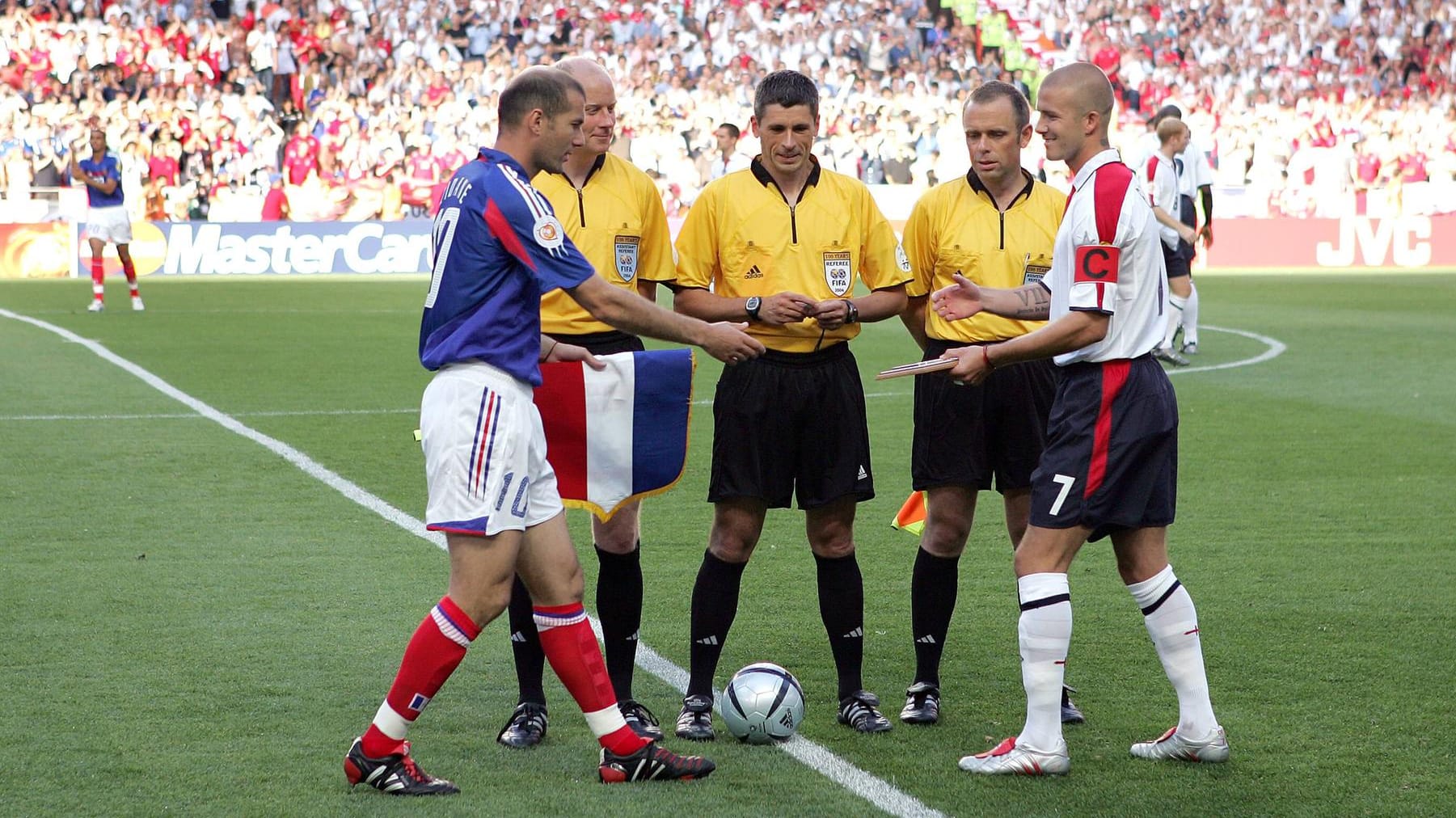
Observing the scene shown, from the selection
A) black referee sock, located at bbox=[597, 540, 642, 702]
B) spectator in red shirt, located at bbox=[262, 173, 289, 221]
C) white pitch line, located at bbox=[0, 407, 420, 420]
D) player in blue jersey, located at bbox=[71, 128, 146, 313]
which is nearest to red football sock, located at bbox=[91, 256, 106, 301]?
player in blue jersey, located at bbox=[71, 128, 146, 313]

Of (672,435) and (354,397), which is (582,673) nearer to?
(672,435)

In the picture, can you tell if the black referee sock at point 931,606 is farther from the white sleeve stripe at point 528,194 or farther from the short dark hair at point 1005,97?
the white sleeve stripe at point 528,194

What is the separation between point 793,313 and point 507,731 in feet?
4.72

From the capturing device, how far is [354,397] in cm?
1251

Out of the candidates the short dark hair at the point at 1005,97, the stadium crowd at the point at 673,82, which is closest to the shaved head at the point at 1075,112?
the short dark hair at the point at 1005,97

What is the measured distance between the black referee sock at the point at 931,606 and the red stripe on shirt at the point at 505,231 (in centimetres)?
172

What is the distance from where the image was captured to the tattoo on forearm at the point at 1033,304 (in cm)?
484

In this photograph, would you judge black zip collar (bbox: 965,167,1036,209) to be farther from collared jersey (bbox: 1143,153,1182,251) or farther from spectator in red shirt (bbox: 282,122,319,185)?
spectator in red shirt (bbox: 282,122,319,185)

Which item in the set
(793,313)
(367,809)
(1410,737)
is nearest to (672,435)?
(793,313)

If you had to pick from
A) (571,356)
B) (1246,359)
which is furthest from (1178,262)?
(571,356)

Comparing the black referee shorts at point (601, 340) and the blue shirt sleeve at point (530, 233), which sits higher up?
the blue shirt sleeve at point (530, 233)

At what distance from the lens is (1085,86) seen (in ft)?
14.3

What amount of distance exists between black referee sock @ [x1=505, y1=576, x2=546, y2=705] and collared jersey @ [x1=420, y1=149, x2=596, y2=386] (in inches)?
37.5

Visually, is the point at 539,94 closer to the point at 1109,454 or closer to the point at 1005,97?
the point at 1005,97
